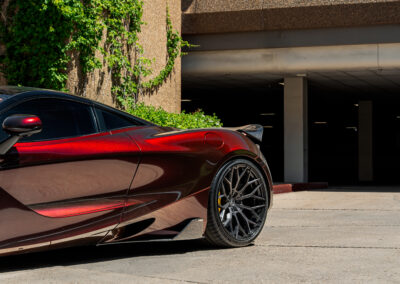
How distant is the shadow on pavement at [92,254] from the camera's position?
15.5ft

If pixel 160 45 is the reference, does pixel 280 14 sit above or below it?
above

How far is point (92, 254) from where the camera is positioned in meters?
5.18

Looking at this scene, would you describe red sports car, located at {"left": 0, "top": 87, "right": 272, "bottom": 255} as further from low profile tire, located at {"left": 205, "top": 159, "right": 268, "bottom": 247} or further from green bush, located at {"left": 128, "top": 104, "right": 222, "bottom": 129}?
green bush, located at {"left": 128, "top": 104, "right": 222, "bottom": 129}

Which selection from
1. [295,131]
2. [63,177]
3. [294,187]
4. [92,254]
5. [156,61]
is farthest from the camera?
[295,131]

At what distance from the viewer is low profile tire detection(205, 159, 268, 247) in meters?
5.22

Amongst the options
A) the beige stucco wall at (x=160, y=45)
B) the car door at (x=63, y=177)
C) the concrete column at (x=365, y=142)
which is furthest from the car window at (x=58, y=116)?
the concrete column at (x=365, y=142)

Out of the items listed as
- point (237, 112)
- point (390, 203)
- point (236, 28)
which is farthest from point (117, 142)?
point (237, 112)

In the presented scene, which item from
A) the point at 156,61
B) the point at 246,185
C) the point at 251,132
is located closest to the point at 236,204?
the point at 246,185

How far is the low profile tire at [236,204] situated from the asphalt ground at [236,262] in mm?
122

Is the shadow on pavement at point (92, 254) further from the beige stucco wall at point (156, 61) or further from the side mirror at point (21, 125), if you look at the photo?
the beige stucco wall at point (156, 61)

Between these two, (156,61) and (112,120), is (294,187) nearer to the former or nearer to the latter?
(156,61)

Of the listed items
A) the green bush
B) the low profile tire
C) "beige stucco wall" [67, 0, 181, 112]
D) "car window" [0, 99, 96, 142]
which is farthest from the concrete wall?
"car window" [0, 99, 96, 142]

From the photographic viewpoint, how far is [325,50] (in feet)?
54.4

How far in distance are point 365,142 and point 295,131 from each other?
10.0 metres
